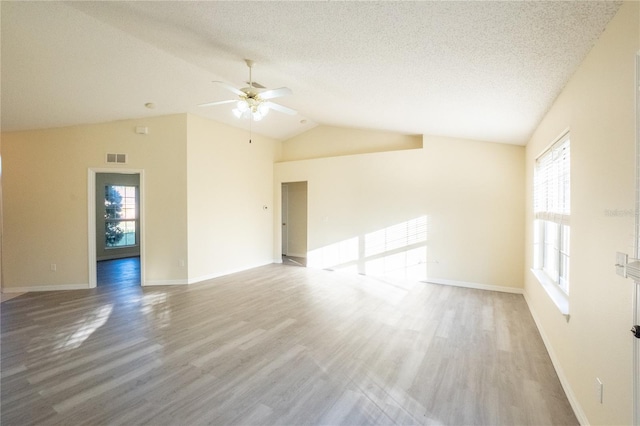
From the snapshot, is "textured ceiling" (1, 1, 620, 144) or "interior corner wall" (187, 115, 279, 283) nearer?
"textured ceiling" (1, 1, 620, 144)

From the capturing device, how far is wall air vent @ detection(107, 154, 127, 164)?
495 cm

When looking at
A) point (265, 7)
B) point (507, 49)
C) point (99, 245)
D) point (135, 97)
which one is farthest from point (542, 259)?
point (99, 245)

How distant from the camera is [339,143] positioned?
21.3 feet

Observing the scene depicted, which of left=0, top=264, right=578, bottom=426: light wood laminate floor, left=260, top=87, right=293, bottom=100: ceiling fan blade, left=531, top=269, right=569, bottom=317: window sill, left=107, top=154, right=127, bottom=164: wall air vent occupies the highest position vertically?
left=260, top=87, right=293, bottom=100: ceiling fan blade

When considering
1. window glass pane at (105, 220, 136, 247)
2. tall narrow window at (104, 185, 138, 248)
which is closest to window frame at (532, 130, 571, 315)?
tall narrow window at (104, 185, 138, 248)

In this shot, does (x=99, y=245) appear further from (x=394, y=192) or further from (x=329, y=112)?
(x=394, y=192)

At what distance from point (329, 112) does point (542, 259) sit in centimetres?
394

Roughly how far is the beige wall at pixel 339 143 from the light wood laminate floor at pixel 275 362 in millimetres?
3133

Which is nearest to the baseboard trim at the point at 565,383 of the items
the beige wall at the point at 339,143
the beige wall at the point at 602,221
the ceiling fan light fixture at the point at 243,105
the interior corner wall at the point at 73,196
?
the beige wall at the point at 602,221

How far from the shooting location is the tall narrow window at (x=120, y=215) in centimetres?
782

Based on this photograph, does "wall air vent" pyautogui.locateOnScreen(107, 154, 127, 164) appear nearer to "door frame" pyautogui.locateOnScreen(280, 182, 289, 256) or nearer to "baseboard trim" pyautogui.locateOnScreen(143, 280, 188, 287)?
"baseboard trim" pyautogui.locateOnScreen(143, 280, 188, 287)

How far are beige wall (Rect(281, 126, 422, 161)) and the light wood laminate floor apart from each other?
313 cm

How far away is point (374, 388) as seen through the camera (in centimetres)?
220

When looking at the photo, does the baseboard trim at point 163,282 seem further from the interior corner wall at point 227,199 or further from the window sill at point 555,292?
the window sill at point 555,292
